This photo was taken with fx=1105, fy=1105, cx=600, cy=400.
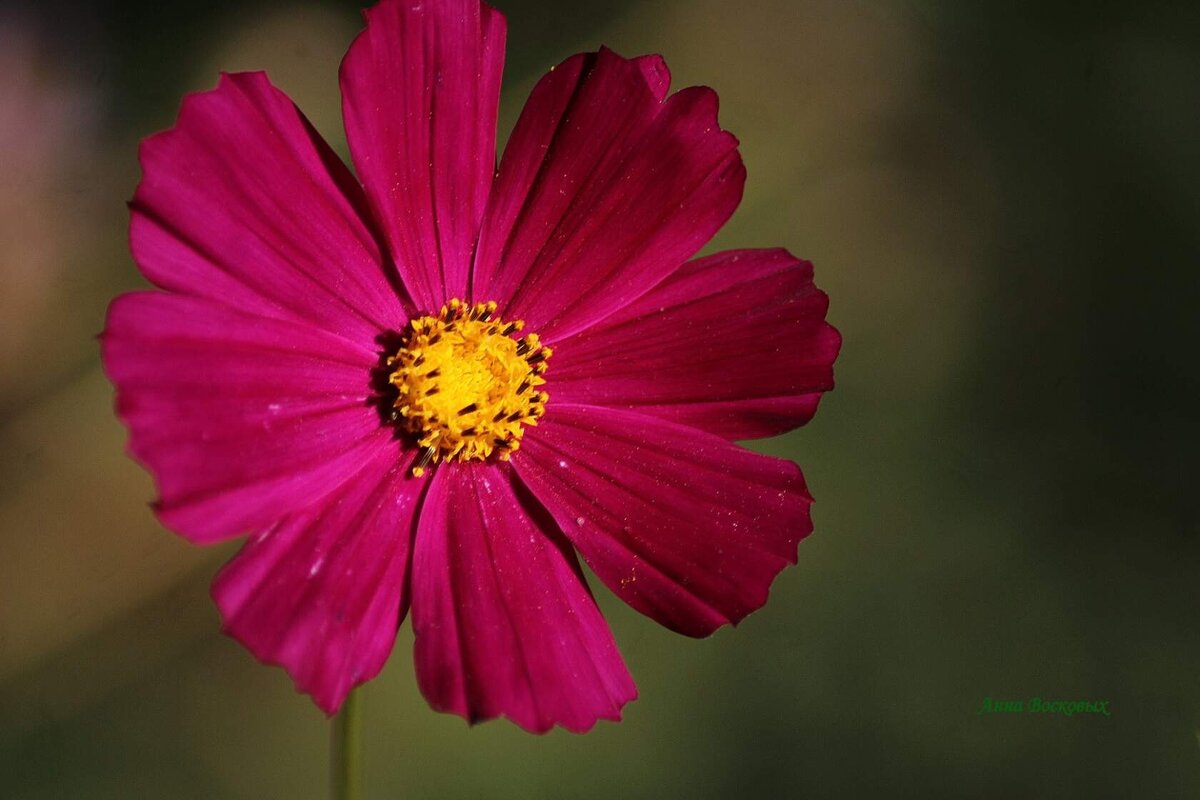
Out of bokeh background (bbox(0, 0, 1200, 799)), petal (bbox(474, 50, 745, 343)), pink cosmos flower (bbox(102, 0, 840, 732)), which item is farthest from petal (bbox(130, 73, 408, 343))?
bokeh background (bbox(0, 0, 1200, 799))

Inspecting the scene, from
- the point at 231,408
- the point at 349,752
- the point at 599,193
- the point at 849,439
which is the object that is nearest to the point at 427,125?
the point at 599,193

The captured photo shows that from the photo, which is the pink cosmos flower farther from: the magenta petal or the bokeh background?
the bokeh background

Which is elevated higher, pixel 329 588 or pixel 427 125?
pixel 427 125

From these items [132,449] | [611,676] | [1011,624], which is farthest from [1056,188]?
[132,449]

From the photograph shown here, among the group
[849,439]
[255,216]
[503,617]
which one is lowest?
[503,617]

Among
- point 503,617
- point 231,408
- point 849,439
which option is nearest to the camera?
point 231,408

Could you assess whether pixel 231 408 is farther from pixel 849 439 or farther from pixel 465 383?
pixel 849 439

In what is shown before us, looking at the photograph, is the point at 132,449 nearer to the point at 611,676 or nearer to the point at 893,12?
the point at 611,676
